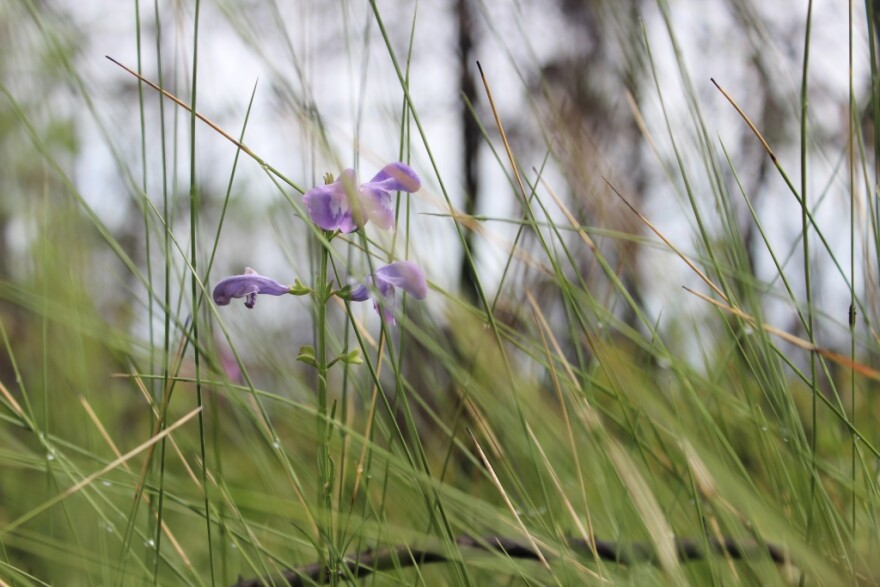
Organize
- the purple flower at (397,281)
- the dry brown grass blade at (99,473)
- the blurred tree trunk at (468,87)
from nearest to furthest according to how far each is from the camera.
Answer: the dry brown grass blade at (99,473), the purple flower at (397,281), the blurred tree trunk at (468,87)

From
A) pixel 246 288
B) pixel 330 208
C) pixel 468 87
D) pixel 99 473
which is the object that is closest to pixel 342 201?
pixel 330 208

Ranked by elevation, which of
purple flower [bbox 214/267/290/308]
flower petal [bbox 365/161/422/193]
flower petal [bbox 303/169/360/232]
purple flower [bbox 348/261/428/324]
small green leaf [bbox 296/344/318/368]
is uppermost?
flower petal [bbox 365/161/422/193]

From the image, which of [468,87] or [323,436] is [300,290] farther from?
[468,87]

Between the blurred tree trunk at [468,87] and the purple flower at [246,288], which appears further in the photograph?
the blurred tree trunk at [468,87]

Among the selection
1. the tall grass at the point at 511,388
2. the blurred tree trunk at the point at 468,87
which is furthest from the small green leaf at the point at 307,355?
the blurred tree trunk at the point at 468,87

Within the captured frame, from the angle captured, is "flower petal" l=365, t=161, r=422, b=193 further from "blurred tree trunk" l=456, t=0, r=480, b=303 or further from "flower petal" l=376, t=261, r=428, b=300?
"blurred tree trunk" l=456, t=0, r=480, b=303

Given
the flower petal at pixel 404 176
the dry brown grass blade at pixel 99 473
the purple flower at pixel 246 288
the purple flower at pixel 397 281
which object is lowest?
the dry brown grass blade at pixel 99 473

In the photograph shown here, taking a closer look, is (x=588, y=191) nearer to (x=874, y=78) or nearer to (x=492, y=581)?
(x=874, y=78)

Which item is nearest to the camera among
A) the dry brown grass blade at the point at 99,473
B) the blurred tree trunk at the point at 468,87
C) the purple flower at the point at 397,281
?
the dry brown grass blade at the point at 99,473

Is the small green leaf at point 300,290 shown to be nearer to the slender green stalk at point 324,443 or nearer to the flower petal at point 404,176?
the slender green stalk at point 324,443

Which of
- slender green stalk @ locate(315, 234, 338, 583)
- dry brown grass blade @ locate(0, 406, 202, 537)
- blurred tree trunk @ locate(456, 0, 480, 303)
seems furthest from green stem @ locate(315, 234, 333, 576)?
blurred tree trunk @ locate(456, 0, 480, 303)
